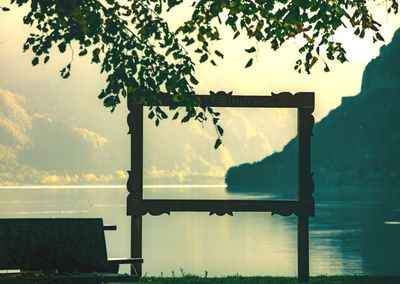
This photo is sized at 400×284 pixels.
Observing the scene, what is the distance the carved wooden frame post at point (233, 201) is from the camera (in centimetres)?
1636

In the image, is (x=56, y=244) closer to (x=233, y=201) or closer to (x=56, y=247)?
(x=56, y=247)

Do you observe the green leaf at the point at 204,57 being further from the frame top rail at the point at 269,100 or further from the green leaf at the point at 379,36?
the green leaf at the point at 379,36

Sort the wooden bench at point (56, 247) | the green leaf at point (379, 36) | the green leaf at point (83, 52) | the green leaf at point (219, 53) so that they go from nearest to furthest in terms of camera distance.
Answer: the wooden bench at point (56, 247)
the green leaf at point (83, 52)
the green leaf at point (219, 53)
the green leaf at point (379, 36)

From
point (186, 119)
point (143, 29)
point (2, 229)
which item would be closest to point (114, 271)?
point (2, 229)

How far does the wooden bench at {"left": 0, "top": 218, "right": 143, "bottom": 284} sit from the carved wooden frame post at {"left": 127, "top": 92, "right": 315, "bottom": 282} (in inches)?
152

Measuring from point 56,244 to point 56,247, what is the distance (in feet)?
0.12

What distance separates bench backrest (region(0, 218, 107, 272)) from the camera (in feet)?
40.6

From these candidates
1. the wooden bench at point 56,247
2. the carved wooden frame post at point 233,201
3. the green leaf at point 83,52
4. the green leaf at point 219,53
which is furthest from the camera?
the carved wooden frame post at point 233,201

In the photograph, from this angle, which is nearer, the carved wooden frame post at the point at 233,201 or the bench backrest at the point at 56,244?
the bench backrest at the point at 56,244

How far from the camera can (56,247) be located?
41.0 ft

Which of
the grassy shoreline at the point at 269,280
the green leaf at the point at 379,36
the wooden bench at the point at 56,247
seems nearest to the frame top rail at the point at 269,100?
the green leaf at the point at 379,36

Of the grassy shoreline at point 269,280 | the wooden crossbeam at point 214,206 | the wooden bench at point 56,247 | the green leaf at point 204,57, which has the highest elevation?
the green leaf at point 204,57

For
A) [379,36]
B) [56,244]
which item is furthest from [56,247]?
[379,36]

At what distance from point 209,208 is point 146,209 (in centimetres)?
102
